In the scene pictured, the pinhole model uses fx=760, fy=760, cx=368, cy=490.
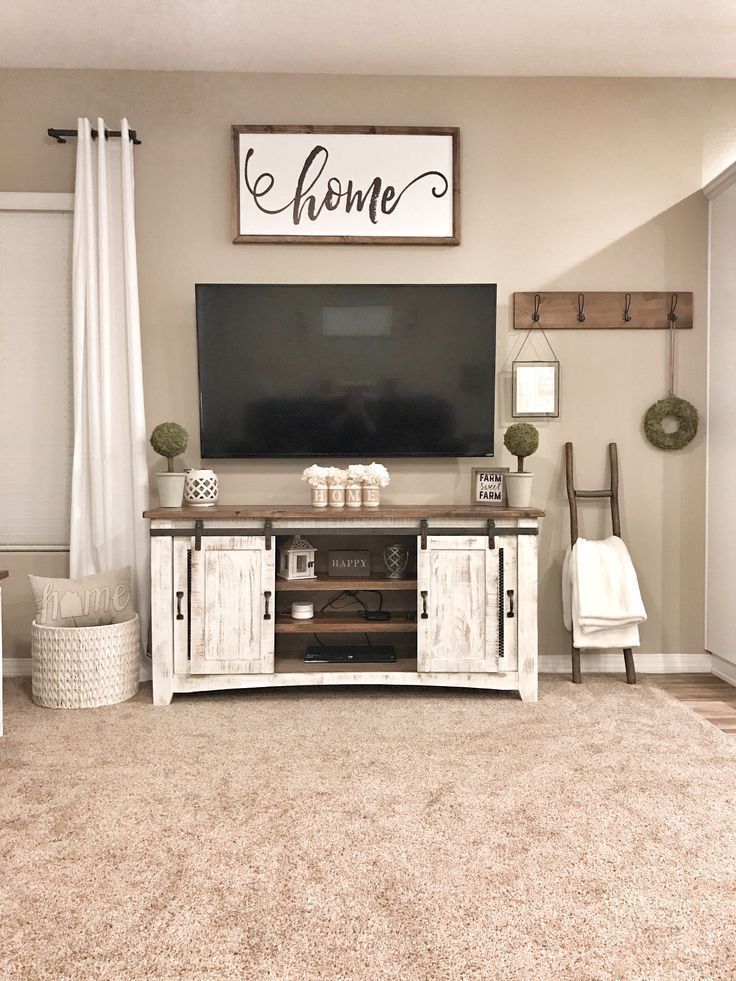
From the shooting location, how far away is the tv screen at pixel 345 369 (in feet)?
11.3

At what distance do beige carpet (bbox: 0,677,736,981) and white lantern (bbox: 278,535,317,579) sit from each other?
56 cm

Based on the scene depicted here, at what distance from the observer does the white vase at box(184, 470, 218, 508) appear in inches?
131

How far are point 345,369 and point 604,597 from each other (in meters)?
1.54

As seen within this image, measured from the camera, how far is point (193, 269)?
3.54m

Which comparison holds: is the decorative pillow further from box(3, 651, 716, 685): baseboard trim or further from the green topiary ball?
box(3, 651, 716, 685): baseboard trim

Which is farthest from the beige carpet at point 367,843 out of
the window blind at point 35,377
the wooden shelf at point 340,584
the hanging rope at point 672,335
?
the hanging rope at point 672,335

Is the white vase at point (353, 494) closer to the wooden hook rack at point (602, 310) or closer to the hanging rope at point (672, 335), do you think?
the wooden hook rack at point (602, 310)

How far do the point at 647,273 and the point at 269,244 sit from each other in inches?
70.5

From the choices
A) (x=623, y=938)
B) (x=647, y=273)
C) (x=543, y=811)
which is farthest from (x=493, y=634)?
(x=647, y=273)

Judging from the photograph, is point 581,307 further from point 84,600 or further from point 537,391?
point 84,600

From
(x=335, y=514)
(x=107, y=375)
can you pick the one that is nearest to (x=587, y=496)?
(x=335, y=514)

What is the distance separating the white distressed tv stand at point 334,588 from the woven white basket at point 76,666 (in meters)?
0.18

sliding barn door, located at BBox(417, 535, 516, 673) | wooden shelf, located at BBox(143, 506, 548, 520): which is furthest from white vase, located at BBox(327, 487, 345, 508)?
sliding barn door, located at BBox(417, 535, 516, 673)

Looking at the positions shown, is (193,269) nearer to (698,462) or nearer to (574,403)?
(574,403)
